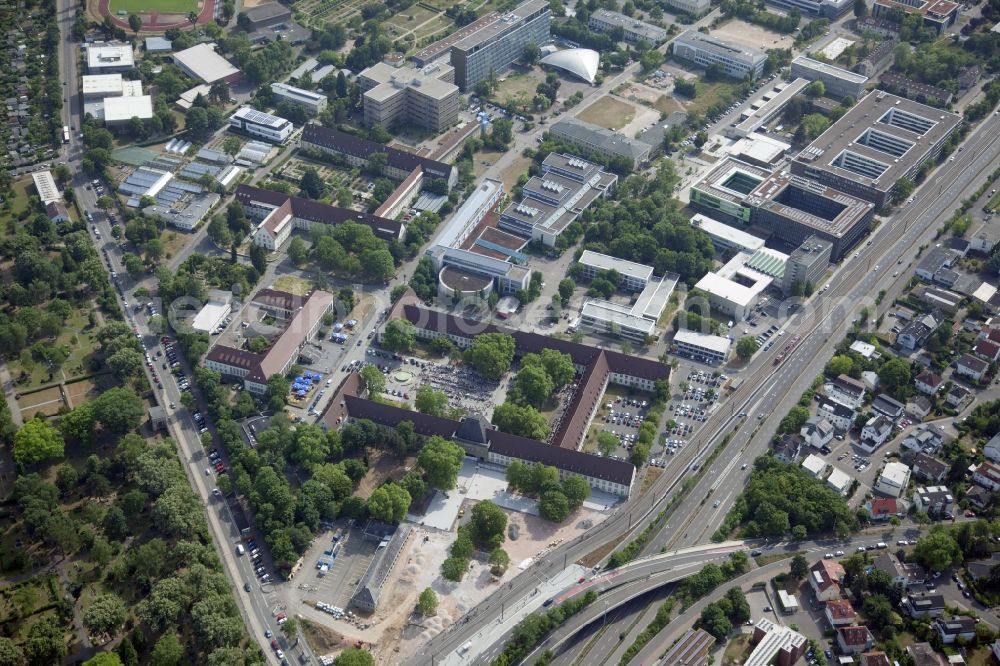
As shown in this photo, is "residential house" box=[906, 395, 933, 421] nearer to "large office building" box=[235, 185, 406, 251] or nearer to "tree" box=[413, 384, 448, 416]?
"tree" box=[413, 384, 448, 416]

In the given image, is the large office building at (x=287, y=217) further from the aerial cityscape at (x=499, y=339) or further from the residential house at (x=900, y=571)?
the residential house at (x=900, y=571)

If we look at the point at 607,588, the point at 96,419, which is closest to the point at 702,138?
the point at 607,588

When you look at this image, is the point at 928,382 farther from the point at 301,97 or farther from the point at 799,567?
the point at 301,97

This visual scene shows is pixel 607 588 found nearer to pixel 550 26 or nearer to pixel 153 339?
pixel 153 339

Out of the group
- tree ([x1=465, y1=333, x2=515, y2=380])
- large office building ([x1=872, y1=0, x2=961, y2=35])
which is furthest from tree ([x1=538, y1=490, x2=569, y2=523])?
large office building ([x1=872, y1=0, x2=961, y2=35])

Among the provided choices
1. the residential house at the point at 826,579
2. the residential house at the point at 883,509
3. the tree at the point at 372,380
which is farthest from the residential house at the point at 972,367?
the tree at the point at 372,380
